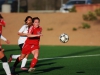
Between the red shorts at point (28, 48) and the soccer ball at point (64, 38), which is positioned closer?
the red shorts at point (28, 48)

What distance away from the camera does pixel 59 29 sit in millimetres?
41469

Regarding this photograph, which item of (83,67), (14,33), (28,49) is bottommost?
(14,33)

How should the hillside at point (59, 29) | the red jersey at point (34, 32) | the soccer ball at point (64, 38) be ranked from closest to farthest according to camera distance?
1. the red jersey at point (34, 32)
2. the soccer ball at point (64, 38)
3. the hillside at point (59, 29)

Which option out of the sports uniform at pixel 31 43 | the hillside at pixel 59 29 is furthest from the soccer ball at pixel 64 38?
the hillside at pixel 59 29

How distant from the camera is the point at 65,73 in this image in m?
15.0

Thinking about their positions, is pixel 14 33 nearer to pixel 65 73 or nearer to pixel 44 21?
pixel 44 21

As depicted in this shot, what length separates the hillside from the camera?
127ft

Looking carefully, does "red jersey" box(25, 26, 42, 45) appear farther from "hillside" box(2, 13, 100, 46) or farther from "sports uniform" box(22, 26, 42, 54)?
"hillside" box(2, 13, 100, 46)

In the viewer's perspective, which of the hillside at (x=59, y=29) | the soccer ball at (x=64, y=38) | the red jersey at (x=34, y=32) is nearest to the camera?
the red jersey at (x=34, y=32)

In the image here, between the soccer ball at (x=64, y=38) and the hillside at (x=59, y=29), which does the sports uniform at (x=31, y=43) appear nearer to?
the soccer ball at (x=64, y=38)

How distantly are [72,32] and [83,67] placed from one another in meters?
23.3

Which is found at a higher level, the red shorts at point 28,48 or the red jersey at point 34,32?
the red jersey at point 34,32

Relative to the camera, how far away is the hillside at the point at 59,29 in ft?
127

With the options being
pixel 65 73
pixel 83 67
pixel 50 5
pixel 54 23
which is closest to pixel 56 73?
pixel 65 73
